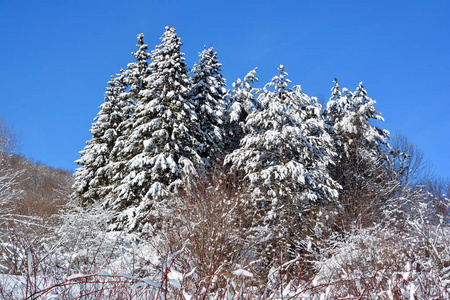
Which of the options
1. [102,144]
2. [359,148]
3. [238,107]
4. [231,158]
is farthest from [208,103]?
[359,148]

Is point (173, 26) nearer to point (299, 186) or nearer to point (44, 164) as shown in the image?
point (299, 186)

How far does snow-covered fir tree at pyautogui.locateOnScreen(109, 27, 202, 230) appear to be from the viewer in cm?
1540

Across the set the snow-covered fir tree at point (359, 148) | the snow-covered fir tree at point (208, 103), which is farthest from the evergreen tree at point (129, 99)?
the snow-covered fir tree at point (359, 148)

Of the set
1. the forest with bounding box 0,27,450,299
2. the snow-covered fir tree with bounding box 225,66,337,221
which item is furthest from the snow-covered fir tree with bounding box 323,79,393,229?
the snow-covered fir tree with bounding box 225,66,337,221

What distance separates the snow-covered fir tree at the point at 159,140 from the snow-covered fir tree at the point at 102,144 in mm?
2957

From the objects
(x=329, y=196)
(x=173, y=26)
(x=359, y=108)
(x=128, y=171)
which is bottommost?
(x=329, y=196)

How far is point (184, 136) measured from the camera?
54.3 ft

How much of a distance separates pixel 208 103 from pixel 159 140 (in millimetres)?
4383

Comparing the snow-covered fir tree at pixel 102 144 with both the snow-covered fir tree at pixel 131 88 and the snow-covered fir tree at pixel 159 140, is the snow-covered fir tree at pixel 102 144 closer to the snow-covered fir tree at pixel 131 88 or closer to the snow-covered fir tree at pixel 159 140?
the snow-covered fir tree at pixel 131 88

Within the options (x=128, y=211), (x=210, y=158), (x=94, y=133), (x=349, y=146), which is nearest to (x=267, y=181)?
(x=210, y=158)

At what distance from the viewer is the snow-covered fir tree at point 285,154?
48.2 feet

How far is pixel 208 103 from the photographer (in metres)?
19.5

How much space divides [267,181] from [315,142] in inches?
153

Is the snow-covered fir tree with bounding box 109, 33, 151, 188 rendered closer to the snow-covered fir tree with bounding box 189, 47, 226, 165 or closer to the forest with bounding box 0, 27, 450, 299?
the forest with bounding box 0, 27, 450, 299
